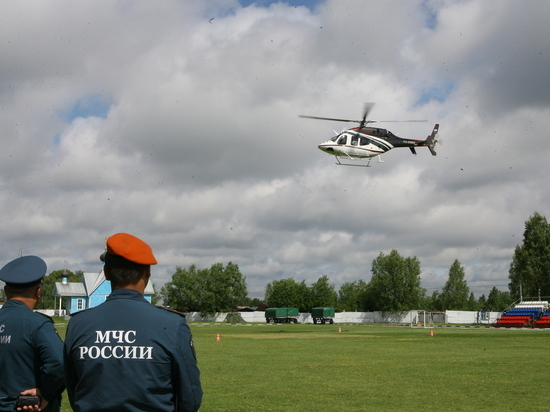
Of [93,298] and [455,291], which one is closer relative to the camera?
[93,298]

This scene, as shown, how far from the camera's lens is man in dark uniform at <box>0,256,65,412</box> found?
192 inches

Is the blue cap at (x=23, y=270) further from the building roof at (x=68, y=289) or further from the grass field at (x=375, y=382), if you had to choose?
the building roof at (x=68, y=289)

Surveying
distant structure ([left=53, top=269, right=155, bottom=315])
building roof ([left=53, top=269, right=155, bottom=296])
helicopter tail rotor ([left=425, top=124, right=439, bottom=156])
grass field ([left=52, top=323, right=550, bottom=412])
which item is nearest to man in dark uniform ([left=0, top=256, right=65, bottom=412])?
grass field ([left=52, top=323, right=550, bottom=412])

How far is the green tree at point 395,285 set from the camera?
409ft

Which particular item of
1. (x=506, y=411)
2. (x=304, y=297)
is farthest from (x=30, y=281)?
(x=304, y=297)

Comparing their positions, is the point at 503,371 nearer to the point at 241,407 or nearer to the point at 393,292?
A: the point at 241,407

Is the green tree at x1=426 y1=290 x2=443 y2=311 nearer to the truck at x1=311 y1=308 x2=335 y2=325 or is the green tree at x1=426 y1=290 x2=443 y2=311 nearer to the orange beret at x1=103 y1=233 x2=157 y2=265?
the truck at x1=311 y1=308 x2=335 y2=325

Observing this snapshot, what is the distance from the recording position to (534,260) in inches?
3642

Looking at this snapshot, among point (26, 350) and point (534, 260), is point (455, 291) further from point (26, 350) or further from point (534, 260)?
point (26, 350)

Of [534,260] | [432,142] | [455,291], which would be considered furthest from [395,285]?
[432,142]

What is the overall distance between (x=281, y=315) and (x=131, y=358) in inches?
3933

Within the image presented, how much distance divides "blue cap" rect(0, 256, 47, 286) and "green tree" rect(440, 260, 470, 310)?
145877 millimetres

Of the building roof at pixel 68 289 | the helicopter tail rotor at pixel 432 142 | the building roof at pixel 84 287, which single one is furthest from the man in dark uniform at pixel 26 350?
the building roof at pixel 68 289

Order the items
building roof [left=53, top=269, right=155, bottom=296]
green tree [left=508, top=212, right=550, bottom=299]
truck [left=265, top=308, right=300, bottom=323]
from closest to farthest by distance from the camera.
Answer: green tree [left=508, top=212, right=550, bottom=299], building roof [left=53, top=269, right=155, bottom=296], truck [left=265, top=308, right=300, bottom=323]
